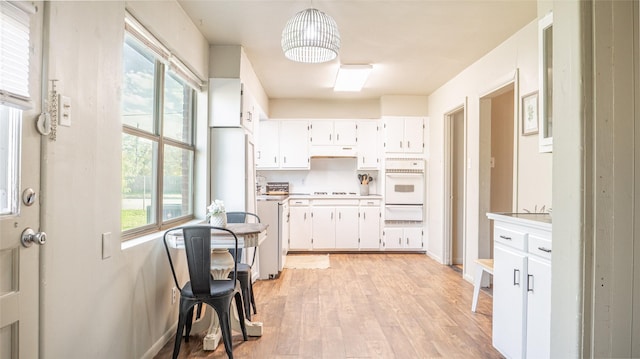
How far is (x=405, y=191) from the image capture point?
5.78 metres

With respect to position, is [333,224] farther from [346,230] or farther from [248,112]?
[248,112]

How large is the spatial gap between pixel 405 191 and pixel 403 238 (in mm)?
772

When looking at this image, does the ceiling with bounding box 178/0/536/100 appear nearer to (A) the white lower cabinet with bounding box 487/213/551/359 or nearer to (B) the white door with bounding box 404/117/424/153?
(B) the white door with bounding box 404/117/424/153

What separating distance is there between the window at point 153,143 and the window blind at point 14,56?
0.82 m

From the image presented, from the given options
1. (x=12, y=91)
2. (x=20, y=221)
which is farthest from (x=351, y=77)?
(x=20, y=221)

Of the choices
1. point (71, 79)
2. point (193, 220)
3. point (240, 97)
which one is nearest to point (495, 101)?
point (240, 97)

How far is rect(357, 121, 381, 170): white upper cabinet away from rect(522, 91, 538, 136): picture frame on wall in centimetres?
289

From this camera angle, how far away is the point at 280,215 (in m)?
4.40

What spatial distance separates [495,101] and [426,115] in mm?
1276

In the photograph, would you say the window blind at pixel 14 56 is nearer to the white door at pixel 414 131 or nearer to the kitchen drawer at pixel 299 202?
the kitchen drawer at pixel 299 202

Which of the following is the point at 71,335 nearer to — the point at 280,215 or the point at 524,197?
the point at 280,215

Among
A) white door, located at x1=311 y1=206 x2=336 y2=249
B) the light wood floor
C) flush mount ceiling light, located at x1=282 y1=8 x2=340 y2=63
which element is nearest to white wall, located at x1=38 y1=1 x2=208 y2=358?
the light wood floor

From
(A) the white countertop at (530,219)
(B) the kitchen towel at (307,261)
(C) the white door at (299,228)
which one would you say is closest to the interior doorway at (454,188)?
(B) the kitchen towel at (307,261)

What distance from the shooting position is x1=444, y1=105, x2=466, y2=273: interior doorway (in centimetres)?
511
